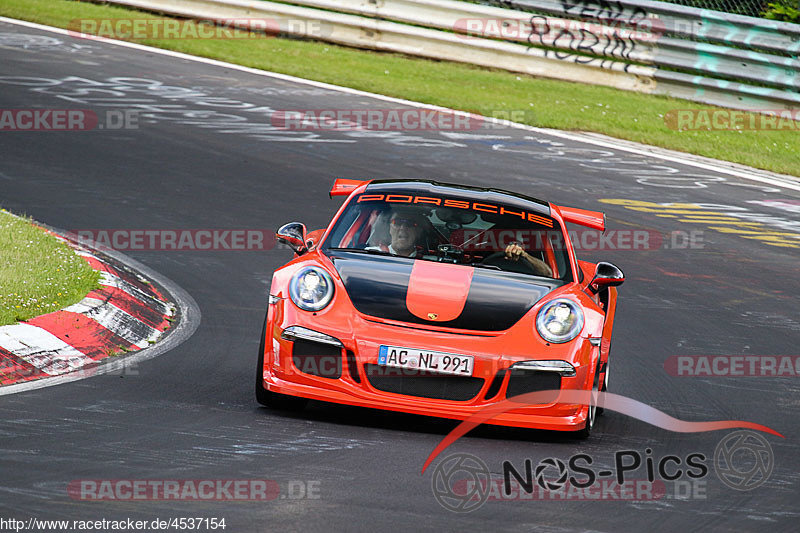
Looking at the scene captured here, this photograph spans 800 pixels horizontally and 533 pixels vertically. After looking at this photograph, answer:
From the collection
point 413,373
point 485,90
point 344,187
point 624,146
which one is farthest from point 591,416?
point 485,90

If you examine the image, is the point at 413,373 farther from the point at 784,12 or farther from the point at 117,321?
the point at 784,12

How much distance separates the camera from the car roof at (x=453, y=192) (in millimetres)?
7398

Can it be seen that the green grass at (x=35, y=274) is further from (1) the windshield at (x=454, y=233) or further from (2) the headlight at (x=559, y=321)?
(2) the headlight at (x=559, y=321)

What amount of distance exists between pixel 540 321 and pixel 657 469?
0.95m

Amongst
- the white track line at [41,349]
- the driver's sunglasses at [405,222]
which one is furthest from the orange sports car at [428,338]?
the white track line at [41,349]

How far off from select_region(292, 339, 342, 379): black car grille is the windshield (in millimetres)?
984

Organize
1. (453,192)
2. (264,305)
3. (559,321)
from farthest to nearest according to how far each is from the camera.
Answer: (264,305)
(453,192)
(559,321)

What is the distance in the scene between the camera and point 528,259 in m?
7.05

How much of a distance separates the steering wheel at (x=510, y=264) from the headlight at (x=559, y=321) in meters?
0.72

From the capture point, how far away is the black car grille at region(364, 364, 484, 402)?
5.89 m

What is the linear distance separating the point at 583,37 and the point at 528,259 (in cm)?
1241

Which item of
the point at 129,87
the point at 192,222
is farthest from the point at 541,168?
the point at 129,87

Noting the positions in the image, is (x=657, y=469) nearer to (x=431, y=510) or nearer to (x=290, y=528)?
(x=431, y=510)

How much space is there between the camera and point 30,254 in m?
8.39
